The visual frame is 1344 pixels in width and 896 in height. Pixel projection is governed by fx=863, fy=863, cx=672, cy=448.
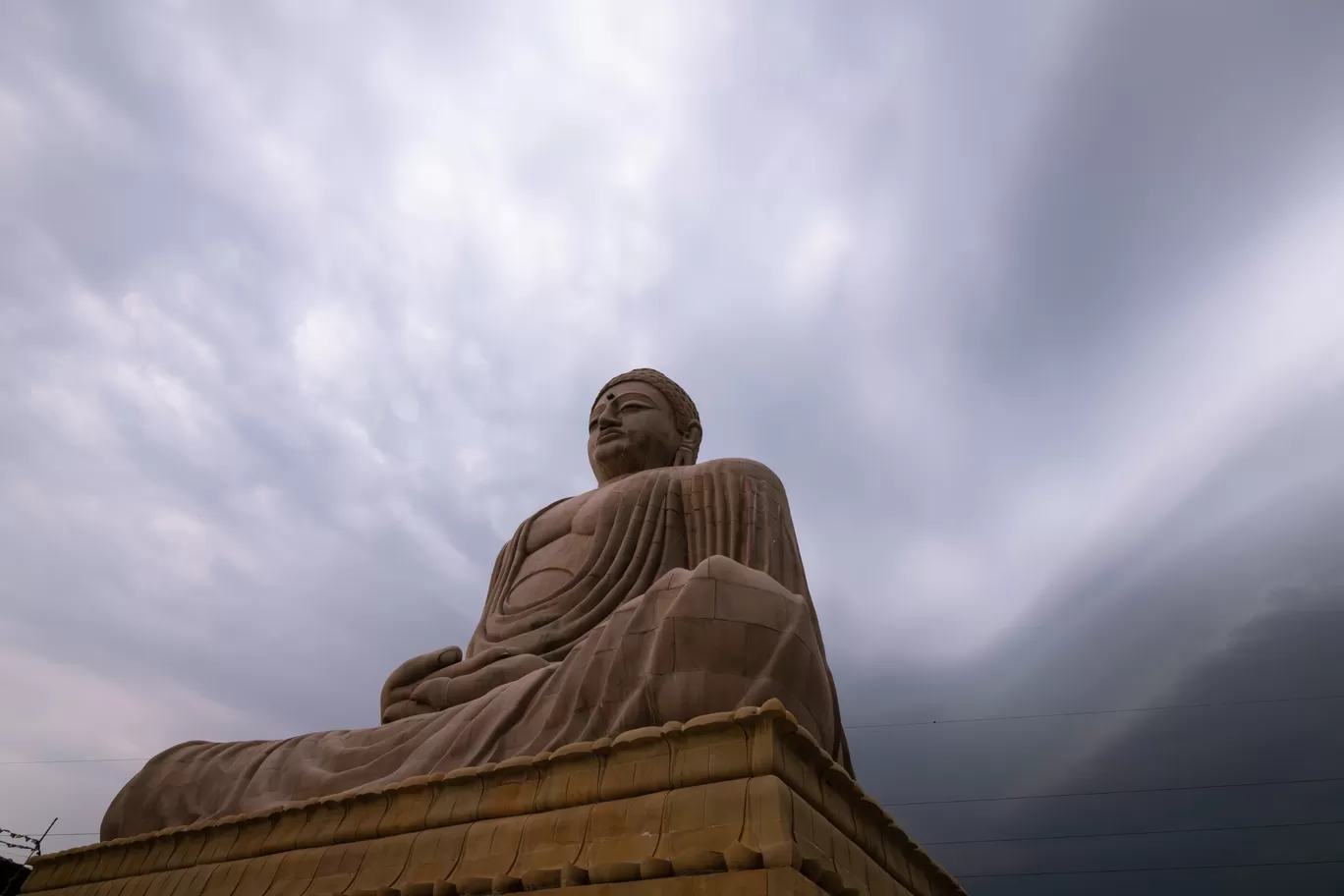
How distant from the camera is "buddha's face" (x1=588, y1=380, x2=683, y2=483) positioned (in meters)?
6.94

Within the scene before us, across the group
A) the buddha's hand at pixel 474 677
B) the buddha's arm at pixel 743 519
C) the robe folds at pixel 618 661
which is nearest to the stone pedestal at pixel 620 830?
the robe folds at pixel 618 661

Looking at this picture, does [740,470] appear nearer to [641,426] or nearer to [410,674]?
[641,426]

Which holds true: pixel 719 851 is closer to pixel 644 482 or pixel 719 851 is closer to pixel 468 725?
pixel 468 725

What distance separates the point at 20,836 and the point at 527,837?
1478cm

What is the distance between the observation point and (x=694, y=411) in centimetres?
749

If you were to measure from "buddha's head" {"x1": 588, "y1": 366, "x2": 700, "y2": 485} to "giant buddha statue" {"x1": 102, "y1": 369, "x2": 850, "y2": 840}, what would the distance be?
0.05 ft

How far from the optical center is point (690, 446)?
7.25 metres

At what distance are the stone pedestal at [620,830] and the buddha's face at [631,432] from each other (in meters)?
3.82

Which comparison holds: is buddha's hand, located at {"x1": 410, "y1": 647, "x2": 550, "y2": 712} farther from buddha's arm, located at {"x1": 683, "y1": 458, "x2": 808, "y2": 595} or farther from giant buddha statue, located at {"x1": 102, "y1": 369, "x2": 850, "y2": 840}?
buddha's arm, located at {"x1": 683, "y1": 458, "x2": 808, "y2": 595}

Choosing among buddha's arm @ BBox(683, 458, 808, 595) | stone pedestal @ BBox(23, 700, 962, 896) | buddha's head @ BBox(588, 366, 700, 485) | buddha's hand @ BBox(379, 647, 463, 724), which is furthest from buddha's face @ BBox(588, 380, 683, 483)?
stone pedestal @ BBox(23, 700, 962, 896)

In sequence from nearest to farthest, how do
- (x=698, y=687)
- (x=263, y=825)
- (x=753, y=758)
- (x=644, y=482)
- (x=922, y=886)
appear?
(x=753, y=758)
(x=698, y=687)
(x=922, y=886)
(x=263, y=825)
(x=644, y=482)

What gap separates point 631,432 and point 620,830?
4568 mm

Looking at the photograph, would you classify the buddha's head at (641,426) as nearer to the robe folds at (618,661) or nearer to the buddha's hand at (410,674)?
the robe folds at (618,661)

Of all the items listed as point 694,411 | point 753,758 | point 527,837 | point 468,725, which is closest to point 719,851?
point 753,758
